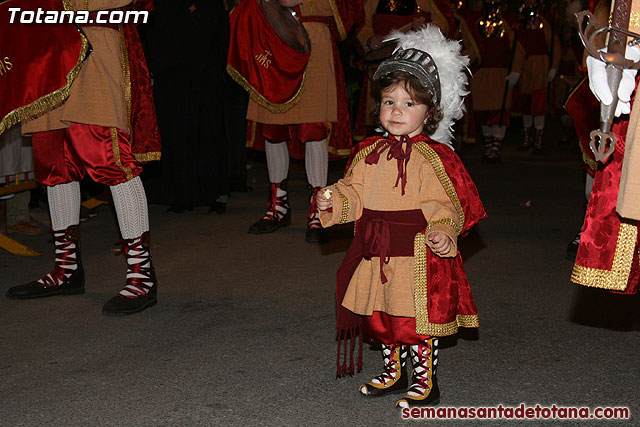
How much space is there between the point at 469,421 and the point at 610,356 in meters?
0.87

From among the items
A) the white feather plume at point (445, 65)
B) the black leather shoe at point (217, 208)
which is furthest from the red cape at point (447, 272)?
the black leather shoe at point (217, 208)

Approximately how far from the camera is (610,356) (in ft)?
11.0

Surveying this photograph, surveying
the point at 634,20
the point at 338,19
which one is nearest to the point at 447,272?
the point at 634,20

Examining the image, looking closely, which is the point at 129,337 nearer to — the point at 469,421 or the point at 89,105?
the point at 89,105

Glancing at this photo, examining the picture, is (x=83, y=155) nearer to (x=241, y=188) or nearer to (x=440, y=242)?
(x=440, y=242)

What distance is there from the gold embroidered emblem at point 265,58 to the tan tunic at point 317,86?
28cm

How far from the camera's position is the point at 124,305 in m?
3.92

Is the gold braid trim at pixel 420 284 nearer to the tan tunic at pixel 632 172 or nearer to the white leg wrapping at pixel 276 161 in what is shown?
the tan tunic at pixel 632 172

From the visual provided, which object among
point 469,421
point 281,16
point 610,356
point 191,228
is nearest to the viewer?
point 469,421

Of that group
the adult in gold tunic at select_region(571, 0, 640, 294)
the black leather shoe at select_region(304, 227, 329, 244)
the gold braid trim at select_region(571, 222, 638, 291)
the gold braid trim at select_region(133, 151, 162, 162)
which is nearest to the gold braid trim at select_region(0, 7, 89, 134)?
the gold braid trim at select_region(133, 151, 162, 162)

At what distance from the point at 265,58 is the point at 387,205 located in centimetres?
265

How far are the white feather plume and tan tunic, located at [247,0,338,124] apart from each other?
2.47 meters

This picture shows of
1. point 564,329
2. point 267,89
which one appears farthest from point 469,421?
point 267,89

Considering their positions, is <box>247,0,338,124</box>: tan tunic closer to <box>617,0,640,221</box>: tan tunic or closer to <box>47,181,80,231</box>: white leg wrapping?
<box>47,181,80,231</box>: white leg wrapping
